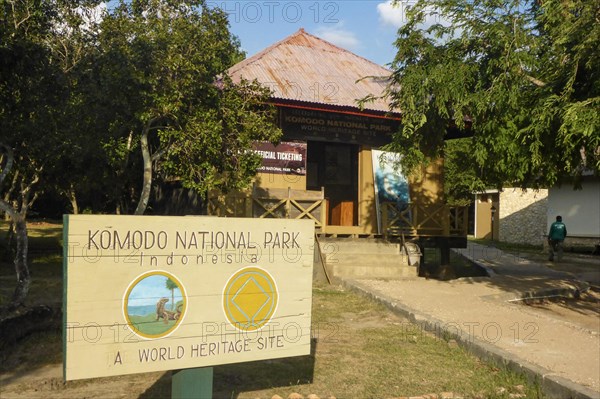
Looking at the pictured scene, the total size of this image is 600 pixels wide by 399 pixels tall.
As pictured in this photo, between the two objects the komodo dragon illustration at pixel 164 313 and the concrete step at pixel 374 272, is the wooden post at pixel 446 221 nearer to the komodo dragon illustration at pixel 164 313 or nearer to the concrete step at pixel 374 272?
the concrete step at pixel 374 272

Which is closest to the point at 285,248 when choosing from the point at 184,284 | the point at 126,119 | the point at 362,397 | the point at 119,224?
the point at 184,284

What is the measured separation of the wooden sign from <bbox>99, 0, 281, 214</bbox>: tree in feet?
24.1

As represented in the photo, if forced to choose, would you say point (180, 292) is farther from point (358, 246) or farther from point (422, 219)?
point (422, 219)

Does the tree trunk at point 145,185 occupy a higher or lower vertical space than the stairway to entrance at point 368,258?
higher

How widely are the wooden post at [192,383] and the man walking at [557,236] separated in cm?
1890

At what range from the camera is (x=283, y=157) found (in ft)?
49.9

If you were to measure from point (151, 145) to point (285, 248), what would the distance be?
12.1 m

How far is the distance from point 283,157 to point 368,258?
362 centimetres

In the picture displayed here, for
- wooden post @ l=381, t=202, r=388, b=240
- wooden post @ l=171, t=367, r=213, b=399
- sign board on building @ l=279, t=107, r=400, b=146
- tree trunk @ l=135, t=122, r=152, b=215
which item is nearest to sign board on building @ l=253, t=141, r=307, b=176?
sign board on building @ l=279, t=107, r=400, b=146

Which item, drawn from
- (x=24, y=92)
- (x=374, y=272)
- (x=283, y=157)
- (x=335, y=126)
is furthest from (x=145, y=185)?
(x=335, y=126)

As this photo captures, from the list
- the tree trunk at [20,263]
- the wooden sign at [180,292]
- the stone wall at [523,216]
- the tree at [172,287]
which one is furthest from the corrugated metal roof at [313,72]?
the stone wall at [523,216]

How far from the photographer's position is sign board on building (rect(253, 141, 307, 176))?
14930mm

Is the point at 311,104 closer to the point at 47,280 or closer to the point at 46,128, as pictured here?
the point at 46,128

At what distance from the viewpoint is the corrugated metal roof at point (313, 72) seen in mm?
14992
